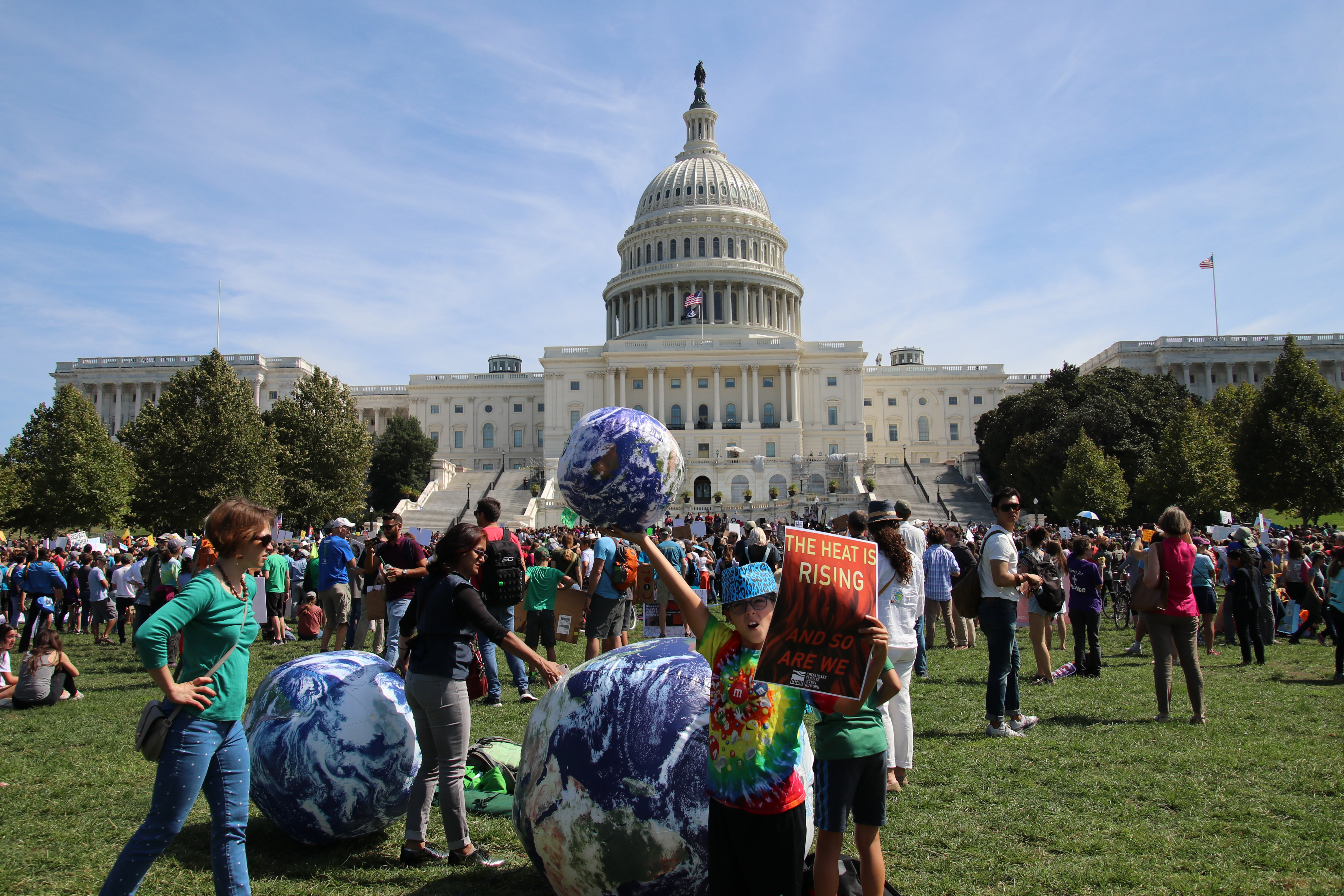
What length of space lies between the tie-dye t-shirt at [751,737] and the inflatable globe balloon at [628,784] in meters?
0.24

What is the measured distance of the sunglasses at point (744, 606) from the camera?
3.89 metres

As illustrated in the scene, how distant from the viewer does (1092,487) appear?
42.8 m

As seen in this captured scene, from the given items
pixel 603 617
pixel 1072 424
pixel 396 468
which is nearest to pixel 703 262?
pixel 396 468

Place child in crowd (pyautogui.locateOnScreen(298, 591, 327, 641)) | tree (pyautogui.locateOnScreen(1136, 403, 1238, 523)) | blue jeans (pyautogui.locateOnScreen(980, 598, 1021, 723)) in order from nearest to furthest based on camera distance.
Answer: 1. blue jeans (pyautogui.locateOnScreen(980, 598, 1021, 723))
2. child in crowd (pyautogui.locateOnScreen(298, 591, 327, 641))
3. tree (pyautogui.locateOnScreen(1136, 403, 1238, 523))

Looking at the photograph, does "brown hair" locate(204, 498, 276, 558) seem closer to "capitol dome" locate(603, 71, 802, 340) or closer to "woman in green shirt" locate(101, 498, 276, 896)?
"woman in green shirt" locate(101, 498, 276, 896)

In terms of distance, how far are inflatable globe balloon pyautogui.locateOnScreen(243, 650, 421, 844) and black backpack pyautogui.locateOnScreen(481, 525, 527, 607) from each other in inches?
57.9

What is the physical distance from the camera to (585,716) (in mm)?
4410

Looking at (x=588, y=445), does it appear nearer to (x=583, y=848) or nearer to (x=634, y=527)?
(x=634, y=527)

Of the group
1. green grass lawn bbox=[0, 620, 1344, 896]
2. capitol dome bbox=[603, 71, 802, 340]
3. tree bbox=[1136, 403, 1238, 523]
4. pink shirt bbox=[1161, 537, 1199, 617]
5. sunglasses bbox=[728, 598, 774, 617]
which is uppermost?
capitol dome bbox=[603, 71, 802, 340]

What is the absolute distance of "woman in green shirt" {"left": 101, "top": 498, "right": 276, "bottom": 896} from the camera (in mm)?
4160

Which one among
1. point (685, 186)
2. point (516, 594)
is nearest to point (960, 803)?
point (516, 594)

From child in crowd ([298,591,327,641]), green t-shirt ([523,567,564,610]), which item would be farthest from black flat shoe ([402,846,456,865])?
child in crowd ([298,591,327,641])

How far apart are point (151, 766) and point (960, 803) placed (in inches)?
265

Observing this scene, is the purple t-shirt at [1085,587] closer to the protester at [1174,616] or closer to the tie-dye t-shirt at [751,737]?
the protester at [1174,616]
